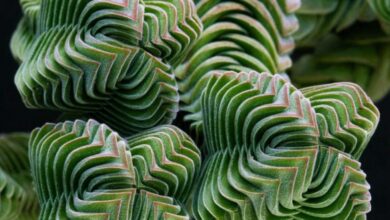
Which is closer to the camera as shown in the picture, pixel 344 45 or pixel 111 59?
pixel 111 59

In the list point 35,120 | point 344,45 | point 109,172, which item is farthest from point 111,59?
point 35,120

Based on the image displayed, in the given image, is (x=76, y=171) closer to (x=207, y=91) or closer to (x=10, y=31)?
(x=207, y=91)

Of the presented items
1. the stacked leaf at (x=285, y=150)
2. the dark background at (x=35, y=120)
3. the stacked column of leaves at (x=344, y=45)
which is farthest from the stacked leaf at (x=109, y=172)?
the dark background at (x=35, y=120)

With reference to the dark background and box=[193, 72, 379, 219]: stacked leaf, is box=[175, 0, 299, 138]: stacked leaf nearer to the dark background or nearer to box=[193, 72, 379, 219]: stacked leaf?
box=[193, 72, 379, 219]: stacked leaf

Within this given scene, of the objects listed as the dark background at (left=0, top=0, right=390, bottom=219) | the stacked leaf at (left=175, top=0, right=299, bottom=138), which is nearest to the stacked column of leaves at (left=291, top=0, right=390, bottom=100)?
the stacked leaf at (left=175, top=0, right=299, bottom=138)

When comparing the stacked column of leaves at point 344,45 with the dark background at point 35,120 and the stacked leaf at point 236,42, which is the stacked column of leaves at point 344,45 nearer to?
the stacked leaf at point 236,42

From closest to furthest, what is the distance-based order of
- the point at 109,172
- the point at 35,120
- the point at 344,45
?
1. the point at 109,172
2. the point at 344,45
3. the point at 35,120

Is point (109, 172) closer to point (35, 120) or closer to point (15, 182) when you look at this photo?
point (15, 182)
